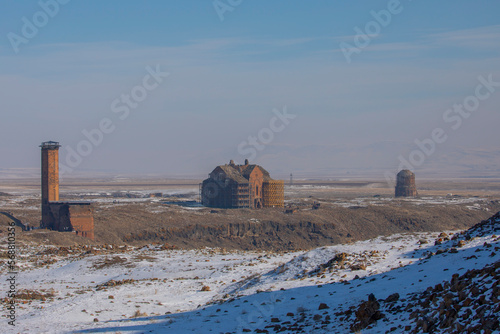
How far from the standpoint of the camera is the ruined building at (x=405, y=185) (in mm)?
103250

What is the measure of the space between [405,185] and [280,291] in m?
88.7

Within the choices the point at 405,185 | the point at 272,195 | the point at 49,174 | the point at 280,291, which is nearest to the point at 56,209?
the point at 49,174

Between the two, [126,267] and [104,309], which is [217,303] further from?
[126,267]

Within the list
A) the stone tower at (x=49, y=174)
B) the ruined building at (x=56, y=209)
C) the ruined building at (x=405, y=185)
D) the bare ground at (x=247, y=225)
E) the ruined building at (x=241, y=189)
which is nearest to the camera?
the ruined building at (x=56, y=209)

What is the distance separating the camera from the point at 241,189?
69.2 m

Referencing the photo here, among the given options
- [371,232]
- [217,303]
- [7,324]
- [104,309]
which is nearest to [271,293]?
[217,303]

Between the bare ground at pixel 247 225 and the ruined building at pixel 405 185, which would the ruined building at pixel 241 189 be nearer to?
the bare ground at pixel 247 225

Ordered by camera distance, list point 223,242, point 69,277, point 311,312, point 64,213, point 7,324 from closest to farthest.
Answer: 1. point 311,312
2. point 7,324
3. point 69,277
4. point 64,213
5. point 223,242

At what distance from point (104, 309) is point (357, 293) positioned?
8.64m

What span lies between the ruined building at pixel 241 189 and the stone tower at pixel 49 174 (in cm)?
2160

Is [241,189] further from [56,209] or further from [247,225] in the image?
[56,209]

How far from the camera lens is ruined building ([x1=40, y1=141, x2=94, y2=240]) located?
48.1 metres

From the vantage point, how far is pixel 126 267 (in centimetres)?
2842

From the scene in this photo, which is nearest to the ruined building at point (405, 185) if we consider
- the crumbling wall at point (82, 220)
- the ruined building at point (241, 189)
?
the ruined building at point (241, 189)
